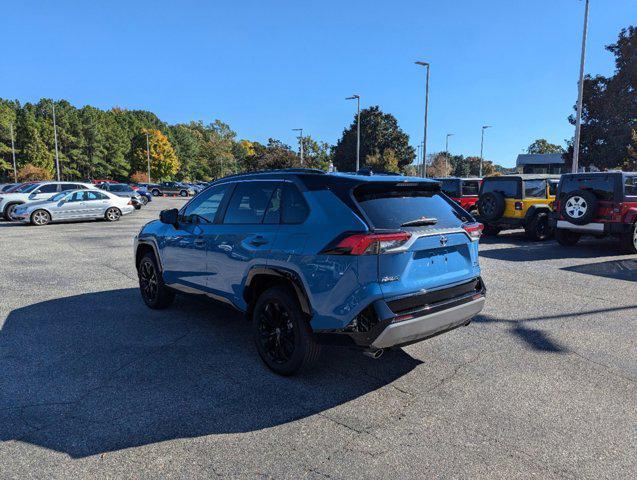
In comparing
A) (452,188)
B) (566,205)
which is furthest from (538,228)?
(452,188)

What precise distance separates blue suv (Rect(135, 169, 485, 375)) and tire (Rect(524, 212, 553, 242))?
970 centimetres

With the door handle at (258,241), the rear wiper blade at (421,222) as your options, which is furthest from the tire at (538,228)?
the door handle at (258,241)

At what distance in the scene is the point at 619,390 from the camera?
3.59m

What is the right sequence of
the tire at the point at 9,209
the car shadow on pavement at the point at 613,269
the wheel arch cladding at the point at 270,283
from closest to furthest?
1. the wheel arch cladding at the point at 270,283
2. the car shadow on pavement at the point at 613,269
3. the tire at the point at 9,209

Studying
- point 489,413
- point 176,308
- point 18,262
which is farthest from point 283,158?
point 489,413

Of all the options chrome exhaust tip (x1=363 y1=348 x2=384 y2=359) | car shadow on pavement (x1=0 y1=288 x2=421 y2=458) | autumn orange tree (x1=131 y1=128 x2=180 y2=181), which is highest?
autumn orange tree (x1=131 y1=128 x2=180 y2=181)

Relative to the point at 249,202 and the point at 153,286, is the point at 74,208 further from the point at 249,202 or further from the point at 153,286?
the point at 249,202

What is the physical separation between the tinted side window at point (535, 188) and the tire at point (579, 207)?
2121 mm

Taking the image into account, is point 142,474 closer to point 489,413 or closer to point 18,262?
point 489,413

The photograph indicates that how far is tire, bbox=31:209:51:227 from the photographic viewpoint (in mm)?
17328

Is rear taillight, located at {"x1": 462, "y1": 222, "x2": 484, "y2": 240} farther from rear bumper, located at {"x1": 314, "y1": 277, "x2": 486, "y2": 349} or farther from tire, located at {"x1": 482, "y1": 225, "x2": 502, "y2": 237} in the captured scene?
tire, located at {"x1": 482, "y1": 225, "x2": 502, "y2": 237}

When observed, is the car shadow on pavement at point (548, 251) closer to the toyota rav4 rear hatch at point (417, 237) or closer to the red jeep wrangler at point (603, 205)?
the red jeep wrangler at point (603, 205)

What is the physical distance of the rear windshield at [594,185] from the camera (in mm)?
10141

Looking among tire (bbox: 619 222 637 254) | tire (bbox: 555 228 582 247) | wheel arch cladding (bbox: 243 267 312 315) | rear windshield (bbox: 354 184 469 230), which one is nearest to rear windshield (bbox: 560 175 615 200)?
tire (bbox: 619 222 637 254)
